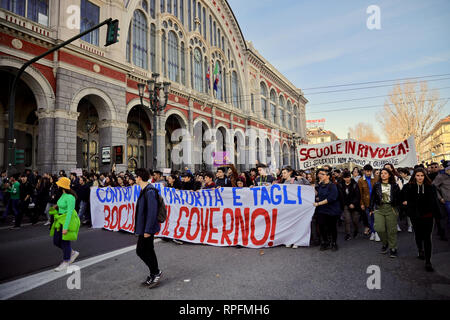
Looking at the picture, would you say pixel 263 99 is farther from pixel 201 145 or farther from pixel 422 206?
pixel 422 206

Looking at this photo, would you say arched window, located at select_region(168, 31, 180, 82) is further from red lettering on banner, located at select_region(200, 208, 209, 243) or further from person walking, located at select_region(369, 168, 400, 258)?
person walking, located at select_region(369, 168, 400, 258)

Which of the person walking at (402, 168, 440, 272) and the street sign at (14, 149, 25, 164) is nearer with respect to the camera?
the person walking at (402, 168, 440, 272)

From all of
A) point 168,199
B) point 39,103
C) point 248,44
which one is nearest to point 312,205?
point 168,199

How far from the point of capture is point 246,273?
4254 mm

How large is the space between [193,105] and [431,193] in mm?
22508

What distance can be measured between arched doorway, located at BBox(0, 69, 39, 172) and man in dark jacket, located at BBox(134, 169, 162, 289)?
16.5m

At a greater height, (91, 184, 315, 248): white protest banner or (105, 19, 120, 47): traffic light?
(105, 19, 120, 47): traffic light

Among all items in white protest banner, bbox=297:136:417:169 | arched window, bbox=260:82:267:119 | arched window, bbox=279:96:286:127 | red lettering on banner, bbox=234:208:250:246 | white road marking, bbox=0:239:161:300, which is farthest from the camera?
arched window, bbox=279:96:286:127

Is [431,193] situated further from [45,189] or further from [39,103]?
[39,103]

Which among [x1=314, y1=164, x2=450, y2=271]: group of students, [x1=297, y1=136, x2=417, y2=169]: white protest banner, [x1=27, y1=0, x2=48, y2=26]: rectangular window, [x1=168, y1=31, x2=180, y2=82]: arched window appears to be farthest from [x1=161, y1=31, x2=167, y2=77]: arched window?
[x1=314, y1=164, x2=450, y2=271]: group of students

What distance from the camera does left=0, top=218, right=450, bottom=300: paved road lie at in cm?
352

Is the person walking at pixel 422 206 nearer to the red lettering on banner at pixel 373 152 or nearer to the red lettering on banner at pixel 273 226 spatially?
the red lettering on banner at pixel 273 226

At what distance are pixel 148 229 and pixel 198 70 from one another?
25784mm

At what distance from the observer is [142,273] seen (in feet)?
14.3
